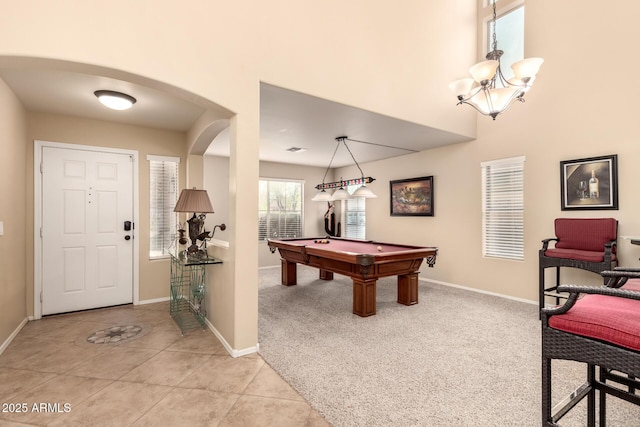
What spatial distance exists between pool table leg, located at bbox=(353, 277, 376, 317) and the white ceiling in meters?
2.02

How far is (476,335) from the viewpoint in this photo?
3213mm

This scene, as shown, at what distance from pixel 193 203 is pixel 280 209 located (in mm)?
4194

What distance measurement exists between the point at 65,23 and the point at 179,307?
10.0 ft

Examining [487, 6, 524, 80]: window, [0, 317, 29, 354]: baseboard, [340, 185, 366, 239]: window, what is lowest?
[0, 317, 29, 354]: baseboard

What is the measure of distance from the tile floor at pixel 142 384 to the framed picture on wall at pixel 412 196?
4.11 metres

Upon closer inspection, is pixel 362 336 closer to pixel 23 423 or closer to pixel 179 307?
pixel 179 307

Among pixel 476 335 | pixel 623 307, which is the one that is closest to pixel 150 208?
pixel 476 335

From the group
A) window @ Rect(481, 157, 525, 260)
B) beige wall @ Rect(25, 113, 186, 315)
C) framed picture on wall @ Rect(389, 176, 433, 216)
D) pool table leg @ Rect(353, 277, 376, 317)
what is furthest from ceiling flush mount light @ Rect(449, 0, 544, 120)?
beige wall @ Rect(25, 113, 186, 315)

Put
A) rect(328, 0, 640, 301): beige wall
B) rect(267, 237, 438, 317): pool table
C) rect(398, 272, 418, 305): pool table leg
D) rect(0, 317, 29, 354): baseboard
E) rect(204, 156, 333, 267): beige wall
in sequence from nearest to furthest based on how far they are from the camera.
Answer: rect(0, 317, 29, 354): baseboard < rect(328, 0, 640, 301): beige wall < rect(267, 237, 438, 317): pool table < rect(398, 272, 418, 305): pool table leg < rect(204, 156, 333, 267): beige wall

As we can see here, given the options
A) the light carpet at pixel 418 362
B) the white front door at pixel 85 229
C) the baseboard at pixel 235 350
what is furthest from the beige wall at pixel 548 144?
the white front door at pixel 85 229

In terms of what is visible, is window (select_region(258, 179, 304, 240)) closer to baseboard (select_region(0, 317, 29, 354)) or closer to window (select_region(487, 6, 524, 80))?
baseboard (select_region(0, 317, 29, 354))

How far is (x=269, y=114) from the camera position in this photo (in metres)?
3.86

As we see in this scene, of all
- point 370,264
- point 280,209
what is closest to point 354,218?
point 280,209

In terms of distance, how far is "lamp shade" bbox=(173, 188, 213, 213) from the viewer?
3369 mm
